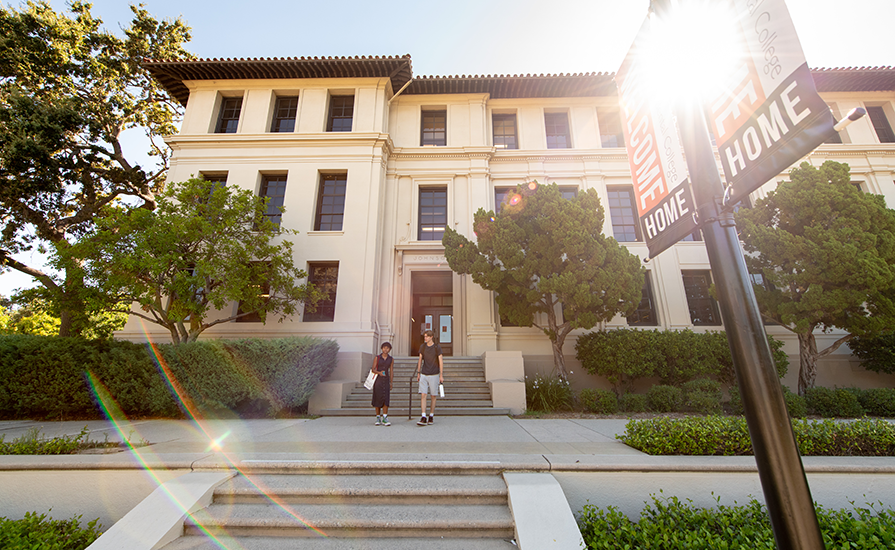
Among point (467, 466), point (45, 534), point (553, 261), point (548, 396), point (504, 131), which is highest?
point (504, 131)

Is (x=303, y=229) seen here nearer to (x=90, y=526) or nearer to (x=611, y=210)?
(x=90, y=526)

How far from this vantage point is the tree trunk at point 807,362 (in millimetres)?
10531

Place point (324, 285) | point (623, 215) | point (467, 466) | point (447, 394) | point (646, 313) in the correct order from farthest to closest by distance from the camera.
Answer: point (623, 215) → point (646, 313) → point (324, 285) → point (447, 394) → point (467, 466)

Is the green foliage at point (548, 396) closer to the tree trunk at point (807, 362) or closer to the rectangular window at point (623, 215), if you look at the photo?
the tree trunk at point (807, 362)

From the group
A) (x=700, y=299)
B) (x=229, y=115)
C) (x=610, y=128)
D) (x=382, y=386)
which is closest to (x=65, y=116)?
(x=229, y=115)

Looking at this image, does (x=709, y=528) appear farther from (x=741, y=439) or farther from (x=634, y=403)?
(x=634, y=403)

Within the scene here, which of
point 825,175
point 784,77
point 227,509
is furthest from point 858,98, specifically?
point 227,509

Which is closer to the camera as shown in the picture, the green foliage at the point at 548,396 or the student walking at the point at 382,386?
the student walking at the point at 382,386

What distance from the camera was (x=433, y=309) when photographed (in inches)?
549

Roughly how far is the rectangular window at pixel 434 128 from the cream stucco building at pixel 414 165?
54 millimetres

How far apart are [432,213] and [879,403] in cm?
1433

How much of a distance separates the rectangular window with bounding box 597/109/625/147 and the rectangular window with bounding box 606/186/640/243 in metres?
2.30

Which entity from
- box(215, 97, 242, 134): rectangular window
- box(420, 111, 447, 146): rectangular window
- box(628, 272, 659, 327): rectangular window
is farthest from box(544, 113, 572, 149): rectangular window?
box(215, 97, 242, 134): rectangular window

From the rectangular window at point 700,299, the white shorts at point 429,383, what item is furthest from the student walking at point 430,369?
the rectangular window at point 700,299
